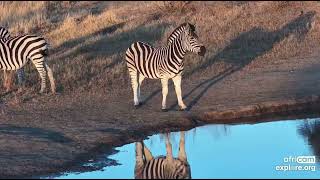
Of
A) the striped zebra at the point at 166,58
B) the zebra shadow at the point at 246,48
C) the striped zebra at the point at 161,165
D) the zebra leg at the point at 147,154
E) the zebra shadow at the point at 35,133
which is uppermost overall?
the zebra shadow at the point at 246,48

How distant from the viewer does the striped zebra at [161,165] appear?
10.1 meters

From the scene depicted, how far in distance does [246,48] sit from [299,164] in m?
10.9

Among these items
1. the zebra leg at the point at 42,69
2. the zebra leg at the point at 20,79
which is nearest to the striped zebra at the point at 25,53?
the zebra leg at the point at 42,69

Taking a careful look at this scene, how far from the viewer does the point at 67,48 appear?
23.0m

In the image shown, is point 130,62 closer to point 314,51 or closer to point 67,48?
point 314,51

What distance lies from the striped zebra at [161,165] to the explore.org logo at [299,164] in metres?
1.39

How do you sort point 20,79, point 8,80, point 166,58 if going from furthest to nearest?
point 20,79 → point 8,80 → point 166,58

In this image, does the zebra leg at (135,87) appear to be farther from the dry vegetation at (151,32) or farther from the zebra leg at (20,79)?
the zebra leg at (20,79)

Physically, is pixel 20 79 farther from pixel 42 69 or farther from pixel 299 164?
pixel 299 164

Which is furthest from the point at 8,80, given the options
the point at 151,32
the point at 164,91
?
the point at 151,32

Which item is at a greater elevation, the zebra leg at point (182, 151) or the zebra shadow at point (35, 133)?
the zebra shadow at point (35, 133)

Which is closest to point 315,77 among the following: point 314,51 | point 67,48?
point 314,51

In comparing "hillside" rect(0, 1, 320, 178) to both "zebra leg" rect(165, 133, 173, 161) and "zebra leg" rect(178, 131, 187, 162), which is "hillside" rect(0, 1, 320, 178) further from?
"zebra leg" rect(178, 131, 187, 162)

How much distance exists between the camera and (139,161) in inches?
439
